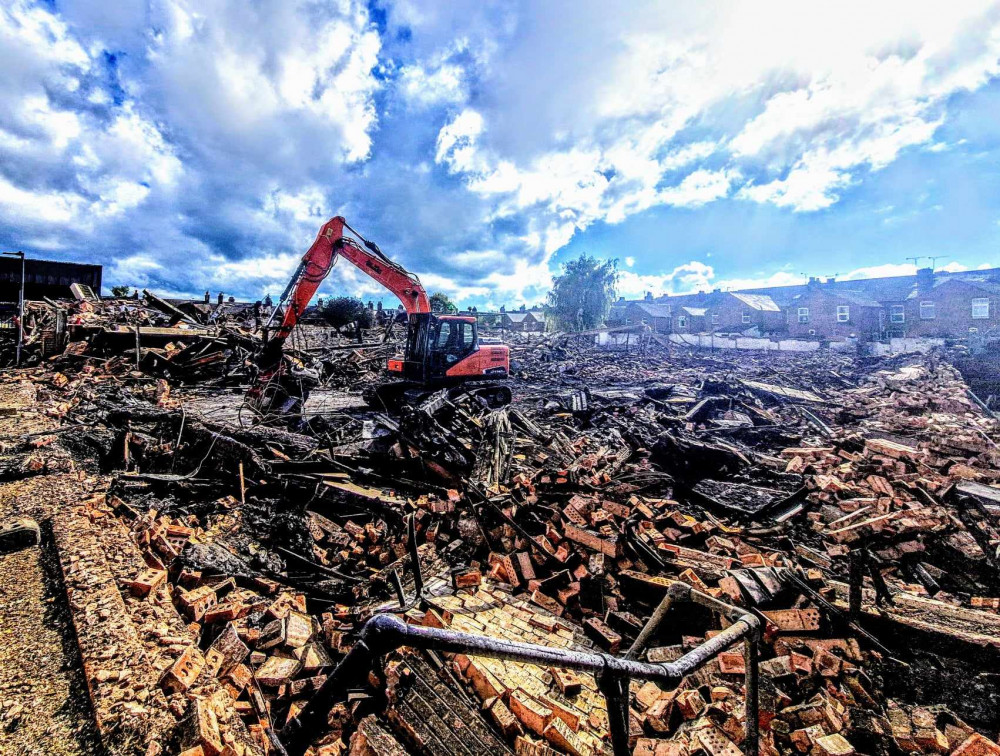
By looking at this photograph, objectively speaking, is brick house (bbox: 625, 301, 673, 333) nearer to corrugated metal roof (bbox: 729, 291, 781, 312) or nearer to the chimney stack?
corrugated metal roof (bbox: 729, 291, 781, 312)

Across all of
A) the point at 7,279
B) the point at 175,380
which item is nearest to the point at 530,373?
the point at 175,380

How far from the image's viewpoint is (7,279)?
24312 millimetres

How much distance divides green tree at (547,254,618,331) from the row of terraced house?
→ 2993 millimetres

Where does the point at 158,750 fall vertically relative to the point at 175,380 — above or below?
below

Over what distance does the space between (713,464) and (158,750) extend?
752 centimetres

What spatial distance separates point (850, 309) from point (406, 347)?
1833 inches

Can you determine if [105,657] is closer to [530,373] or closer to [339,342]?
[530,373]

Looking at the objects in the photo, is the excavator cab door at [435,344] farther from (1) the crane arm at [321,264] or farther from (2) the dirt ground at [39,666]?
(2) the dirt ground at [39,666]

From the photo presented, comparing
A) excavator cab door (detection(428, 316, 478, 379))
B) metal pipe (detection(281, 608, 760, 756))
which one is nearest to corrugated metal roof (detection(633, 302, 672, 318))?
excavator cab door (detection(428, 316, 478, 379))

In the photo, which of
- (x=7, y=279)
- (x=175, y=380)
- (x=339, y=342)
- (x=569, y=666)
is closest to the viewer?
(x=569, y=666)

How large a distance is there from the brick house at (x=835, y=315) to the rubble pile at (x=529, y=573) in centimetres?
3765

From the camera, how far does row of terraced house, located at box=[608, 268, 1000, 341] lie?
1378 inches

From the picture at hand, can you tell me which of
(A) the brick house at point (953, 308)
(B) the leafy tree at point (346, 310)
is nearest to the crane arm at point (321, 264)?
(B) the leafy tree at point (346, 310)

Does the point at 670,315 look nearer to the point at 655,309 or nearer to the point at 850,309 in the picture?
the point at 655,309
